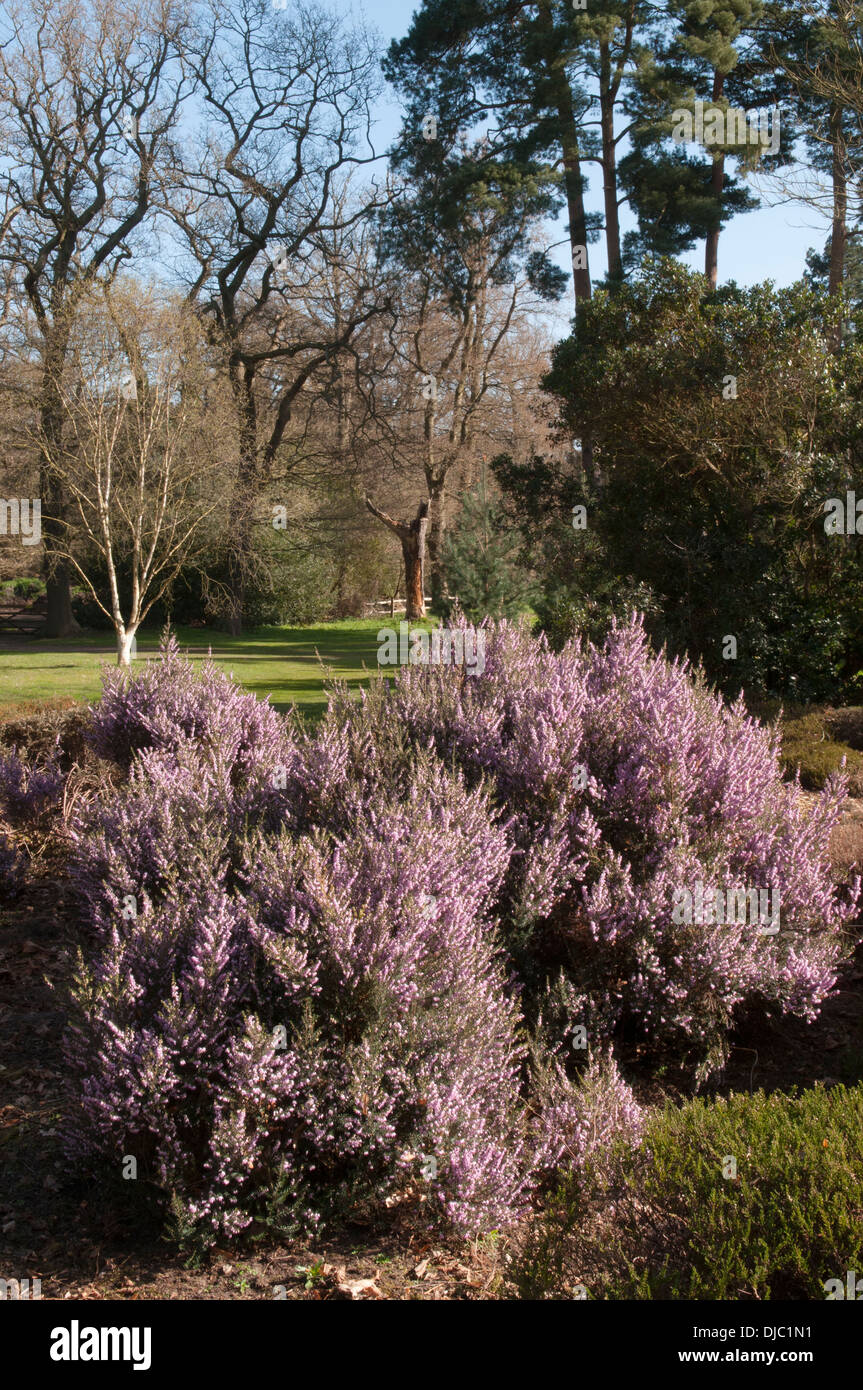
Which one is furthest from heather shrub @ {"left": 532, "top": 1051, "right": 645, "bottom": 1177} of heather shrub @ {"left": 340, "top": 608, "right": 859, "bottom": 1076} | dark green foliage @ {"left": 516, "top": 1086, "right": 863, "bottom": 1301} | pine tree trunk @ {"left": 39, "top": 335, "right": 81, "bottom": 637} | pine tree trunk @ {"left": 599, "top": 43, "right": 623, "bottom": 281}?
pine tree trunk @ {"left": 599, "top": 43, "right": 623, "bottom": 281}

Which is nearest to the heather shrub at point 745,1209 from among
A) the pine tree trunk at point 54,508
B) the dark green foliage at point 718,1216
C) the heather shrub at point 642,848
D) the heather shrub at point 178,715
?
the dark green foliage at point 718,1216

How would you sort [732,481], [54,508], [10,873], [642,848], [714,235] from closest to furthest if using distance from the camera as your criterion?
→ [642,848] → [10,873] → [732,481] → [714,235] → [54,508]

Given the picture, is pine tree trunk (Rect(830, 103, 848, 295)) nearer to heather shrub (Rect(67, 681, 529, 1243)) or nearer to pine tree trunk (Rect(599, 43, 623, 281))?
pine tree trunk (Rect(599, 43, 623, 281))

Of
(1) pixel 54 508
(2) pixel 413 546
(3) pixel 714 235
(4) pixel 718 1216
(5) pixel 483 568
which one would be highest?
(3) pixel 714 235

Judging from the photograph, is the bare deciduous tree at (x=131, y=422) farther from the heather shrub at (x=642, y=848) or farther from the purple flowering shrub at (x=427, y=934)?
the heather shrub at (x=642, y=848)

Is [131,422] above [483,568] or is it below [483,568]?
above

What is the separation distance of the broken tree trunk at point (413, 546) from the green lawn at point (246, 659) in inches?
44.3

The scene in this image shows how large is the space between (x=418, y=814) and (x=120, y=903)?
118 cm

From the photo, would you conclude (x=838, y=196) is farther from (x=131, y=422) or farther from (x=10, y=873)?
(x=10, y=873)

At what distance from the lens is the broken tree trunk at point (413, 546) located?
104ft

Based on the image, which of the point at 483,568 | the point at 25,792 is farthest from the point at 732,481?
the point at 25,792

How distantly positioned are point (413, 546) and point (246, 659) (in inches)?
404

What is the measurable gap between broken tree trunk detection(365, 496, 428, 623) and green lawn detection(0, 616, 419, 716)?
1126 millimetres

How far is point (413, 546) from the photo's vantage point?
105 ft
